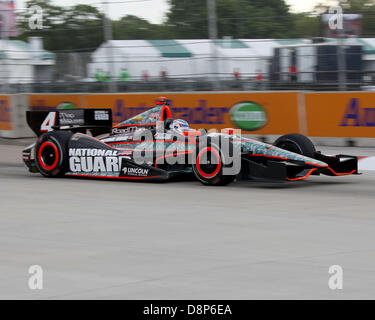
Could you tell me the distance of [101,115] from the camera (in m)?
11.6

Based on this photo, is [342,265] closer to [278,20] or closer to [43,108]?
[278,20]

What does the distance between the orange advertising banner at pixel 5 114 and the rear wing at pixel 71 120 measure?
576 centimetres

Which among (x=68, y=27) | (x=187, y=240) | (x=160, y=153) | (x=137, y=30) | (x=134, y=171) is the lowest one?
(x=187, y=240)

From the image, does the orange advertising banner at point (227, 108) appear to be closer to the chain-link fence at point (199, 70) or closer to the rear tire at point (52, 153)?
the chain-link fence at point (199, 70)

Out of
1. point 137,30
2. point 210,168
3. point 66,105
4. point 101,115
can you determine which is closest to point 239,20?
point 137,30

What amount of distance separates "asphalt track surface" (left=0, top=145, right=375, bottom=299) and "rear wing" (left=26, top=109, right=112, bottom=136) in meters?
1.55

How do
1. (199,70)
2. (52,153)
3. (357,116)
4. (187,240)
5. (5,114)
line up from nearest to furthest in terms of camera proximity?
(187,240) → (52,153) → (357,116) → (199,70) → (5,114)

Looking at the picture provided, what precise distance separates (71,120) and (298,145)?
359 centimetres

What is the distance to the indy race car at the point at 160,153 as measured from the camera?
30.7 ft

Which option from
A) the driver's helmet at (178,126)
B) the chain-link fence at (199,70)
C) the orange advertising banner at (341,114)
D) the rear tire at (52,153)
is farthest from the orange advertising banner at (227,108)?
the rear tire at (52,153)

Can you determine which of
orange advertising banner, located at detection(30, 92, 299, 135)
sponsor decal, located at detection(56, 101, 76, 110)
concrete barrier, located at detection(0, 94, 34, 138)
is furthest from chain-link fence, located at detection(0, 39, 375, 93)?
concrete barrier, located at detection(0, 94, 34, 138)

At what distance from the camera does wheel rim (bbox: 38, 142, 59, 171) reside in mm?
10719

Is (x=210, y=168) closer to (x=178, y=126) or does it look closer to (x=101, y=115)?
(x=178, y=126)
